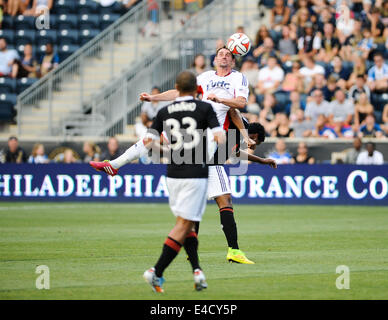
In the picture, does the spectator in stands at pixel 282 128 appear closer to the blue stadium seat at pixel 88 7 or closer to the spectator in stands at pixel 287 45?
the spectator in stands at pixel 287 45

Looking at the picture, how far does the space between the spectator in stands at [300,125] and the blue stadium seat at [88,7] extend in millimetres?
9731

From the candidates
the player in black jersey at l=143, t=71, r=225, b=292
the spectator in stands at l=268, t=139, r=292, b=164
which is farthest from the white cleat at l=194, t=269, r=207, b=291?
the spectator in stands at l=268, t=139, r=292, b=164

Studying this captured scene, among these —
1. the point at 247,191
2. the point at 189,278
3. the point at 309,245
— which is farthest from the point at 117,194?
the point at 189,278

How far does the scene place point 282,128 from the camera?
22.7 m

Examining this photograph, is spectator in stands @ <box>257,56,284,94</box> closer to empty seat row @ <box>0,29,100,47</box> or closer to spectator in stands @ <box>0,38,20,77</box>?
empty seat row @ <box>0,29,100,47</box>

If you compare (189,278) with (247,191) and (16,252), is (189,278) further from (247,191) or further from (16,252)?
(247,191)

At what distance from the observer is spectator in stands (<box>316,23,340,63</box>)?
24719mm

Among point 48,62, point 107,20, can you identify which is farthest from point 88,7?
point 48,62

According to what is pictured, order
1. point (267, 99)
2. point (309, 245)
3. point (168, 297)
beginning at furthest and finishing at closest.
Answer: point (267, 99)
point (309, 245)
point (168, 297)

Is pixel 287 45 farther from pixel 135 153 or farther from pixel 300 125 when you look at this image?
pixel 135 153

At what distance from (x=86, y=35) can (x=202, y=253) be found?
17698 mm

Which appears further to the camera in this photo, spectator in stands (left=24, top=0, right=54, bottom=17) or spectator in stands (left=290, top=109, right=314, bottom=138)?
spectator in stands (left=24, top=0, right=54, bottom=17)

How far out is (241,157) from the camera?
11656mm

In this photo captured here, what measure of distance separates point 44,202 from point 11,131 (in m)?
4.24
